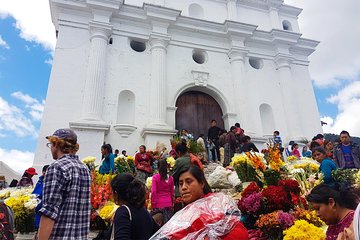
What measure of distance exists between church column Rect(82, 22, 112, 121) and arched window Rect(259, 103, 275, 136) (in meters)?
9.30

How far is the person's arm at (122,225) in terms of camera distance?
1894 millimetres

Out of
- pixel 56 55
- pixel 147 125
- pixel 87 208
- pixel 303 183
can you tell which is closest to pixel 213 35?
pixel 147 125

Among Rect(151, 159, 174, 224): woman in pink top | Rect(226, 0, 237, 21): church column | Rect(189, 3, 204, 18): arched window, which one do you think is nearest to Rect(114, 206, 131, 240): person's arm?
Rect(151, 159, 174, 224): woman in pink top

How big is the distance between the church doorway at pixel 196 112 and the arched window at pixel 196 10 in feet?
18.5

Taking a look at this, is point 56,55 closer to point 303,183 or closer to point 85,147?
point 85,147

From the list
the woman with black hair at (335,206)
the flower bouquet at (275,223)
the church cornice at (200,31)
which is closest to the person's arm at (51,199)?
the woman with black hair at (335,206)

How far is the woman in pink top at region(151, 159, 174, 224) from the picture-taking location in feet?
15.1

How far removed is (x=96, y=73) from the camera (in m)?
12.0

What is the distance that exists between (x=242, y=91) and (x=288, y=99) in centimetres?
304

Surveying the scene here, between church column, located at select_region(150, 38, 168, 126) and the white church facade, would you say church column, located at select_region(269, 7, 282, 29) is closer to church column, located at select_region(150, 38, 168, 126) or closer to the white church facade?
the white church facade

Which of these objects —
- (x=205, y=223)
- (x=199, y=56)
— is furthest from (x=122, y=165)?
(x=199, y=56)

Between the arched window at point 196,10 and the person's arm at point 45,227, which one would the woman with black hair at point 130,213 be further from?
the arched window at point 196,10

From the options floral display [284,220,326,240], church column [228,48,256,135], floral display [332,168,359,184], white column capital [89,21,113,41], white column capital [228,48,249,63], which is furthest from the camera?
white column capital [228,48,249,63]

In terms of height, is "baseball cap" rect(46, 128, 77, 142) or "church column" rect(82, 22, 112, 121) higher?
"church column" rect(82, 22, 112, 121)
